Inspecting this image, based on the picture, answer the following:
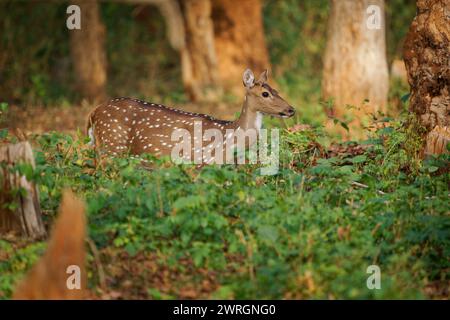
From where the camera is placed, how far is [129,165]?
26.8 ft

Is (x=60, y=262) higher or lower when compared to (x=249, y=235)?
lower

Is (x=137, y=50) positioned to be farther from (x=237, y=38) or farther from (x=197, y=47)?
(x=197, y=47)

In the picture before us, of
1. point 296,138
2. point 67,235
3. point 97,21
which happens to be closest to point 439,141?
point 296,138

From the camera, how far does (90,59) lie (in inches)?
755

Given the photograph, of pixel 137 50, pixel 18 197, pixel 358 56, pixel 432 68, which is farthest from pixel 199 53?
pixel 18 197

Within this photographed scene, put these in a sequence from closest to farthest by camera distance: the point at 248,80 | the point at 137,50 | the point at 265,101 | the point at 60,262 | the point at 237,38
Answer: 1. the point at 60,262
2. the point at 265,101
3. the point at 248,80
4. the point at 237,38
5. the point at 137,50

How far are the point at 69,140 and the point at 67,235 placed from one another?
3.16 metres

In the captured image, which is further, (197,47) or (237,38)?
(237,38)

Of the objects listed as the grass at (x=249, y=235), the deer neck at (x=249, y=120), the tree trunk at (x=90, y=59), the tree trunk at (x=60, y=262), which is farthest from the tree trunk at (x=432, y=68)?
the tree trunk at (x=90, y=59)

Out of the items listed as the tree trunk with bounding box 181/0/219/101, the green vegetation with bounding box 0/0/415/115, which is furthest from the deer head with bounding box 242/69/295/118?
the tree trunk with bounding box 181/0/219/101

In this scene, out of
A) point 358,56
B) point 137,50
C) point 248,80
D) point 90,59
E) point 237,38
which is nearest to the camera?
point 248,80

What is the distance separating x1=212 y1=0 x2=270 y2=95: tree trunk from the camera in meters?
20.2

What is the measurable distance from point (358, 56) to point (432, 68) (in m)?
3.39
